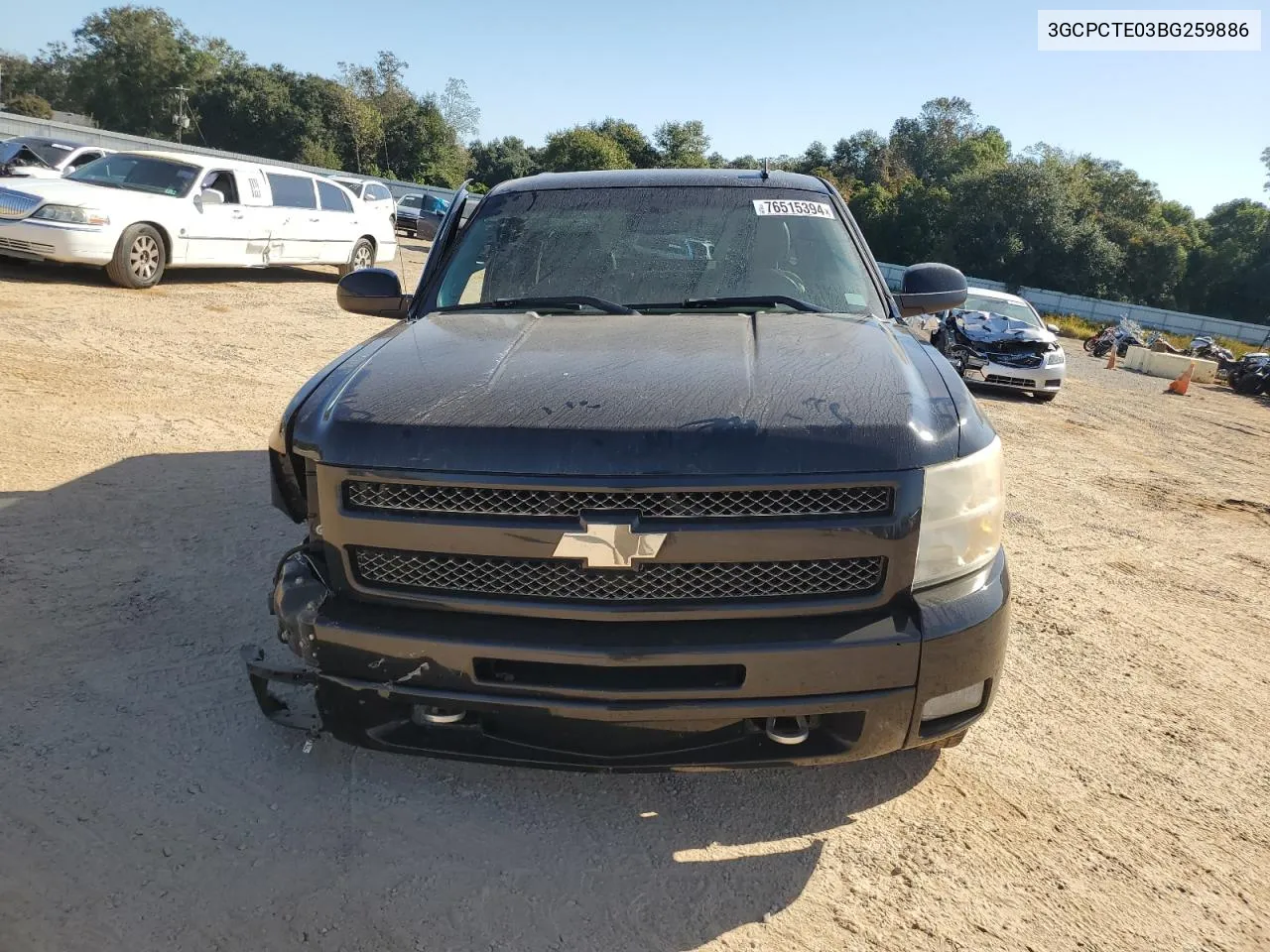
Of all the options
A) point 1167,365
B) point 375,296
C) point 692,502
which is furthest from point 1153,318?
point 692,502

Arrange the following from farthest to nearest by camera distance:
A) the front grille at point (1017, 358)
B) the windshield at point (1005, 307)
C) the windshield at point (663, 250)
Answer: the windshield at point (1005, 307), the front grille at point (1017, 358), the windshield at point (663, 250)

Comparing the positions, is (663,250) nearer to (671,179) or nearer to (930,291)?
(671,179)

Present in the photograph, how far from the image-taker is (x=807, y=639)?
2137 millimetres

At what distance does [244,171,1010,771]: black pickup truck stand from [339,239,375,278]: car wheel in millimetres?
13742

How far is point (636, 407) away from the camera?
2.24m

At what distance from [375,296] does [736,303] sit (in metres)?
1.56

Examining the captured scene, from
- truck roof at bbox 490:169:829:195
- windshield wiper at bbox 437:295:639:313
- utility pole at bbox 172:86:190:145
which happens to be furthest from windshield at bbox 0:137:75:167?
utility pole at bbox 172:86:190:145

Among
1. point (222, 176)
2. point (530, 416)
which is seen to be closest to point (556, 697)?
point (530, 416)

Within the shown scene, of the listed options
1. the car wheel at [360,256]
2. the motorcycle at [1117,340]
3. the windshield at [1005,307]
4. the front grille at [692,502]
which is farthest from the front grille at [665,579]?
the motorcycle at [1117,340]

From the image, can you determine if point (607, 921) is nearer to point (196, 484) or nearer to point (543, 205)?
point (543, 205)

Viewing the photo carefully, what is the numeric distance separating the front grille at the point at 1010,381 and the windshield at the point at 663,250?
10.5m

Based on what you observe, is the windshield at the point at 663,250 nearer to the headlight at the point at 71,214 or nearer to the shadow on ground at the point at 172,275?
the headlight at the point at 71,214

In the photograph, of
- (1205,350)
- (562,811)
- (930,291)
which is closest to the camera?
(562,811)

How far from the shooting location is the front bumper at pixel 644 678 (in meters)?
2.14
